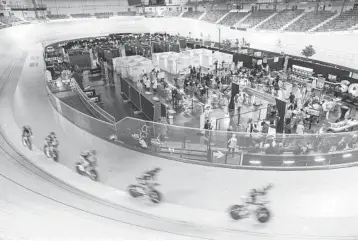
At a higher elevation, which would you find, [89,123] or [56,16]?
[56,16]

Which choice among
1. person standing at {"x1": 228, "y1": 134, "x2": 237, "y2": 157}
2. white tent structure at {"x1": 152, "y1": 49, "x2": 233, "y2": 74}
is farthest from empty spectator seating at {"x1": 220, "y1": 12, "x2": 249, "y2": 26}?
person standing at {"x1": 228, "y1": 134, "x2": 237, "y2": 157}

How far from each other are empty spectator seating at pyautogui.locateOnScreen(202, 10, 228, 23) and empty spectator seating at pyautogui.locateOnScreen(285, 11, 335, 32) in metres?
14.5

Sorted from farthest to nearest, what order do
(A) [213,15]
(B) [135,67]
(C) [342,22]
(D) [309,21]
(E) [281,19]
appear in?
1. (A) [213,15]
2. (E) [281,19]
3. (D) [309,21]
4. (C) [342,22]
5. (B) [135,67]

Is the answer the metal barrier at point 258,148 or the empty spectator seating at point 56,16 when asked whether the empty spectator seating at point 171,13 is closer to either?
the empty spectator seating at point 56,16

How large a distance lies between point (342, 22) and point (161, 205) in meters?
22.2

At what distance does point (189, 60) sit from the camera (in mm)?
20000

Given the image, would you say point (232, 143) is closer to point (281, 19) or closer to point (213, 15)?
point (281, 19)

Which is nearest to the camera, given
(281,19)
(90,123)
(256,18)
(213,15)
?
(90,123)

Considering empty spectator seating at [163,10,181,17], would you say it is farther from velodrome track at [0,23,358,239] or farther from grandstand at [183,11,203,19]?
velodrome track at [0,23,358,239]

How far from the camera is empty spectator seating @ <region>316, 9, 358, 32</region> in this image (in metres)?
19.1

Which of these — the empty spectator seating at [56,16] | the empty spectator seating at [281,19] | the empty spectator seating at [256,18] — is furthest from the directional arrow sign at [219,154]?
the empty spectator seating at [56,16]

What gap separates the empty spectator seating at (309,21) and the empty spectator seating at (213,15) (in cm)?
1447

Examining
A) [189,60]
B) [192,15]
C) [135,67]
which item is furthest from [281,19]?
[135,67]

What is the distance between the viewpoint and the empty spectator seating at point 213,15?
3677cm
